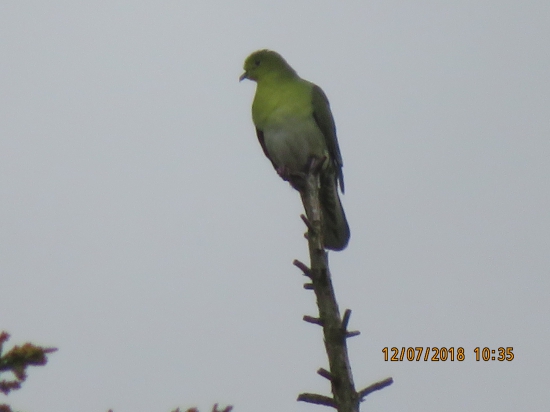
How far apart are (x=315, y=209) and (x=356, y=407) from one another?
1143 millimetres

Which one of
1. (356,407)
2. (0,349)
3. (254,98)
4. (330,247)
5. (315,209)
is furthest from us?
(254,98)

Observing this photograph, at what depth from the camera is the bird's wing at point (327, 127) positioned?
266 inches

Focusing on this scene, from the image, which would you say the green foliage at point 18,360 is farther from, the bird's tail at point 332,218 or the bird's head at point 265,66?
the bird's head at point 265,66

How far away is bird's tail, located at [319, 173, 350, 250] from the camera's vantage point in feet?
21.0

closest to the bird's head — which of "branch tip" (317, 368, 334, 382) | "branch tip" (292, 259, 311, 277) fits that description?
"branch tip" (292, 259, 311, 277)

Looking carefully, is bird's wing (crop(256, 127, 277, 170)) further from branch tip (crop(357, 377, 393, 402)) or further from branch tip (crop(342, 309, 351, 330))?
branch tip (crop(357, 377, 393, 402))

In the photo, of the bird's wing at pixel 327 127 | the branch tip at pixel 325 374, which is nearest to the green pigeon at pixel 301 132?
the bird's wing at pixel 327 127

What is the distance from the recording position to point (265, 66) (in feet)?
23.5

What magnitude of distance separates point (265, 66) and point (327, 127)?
864mm

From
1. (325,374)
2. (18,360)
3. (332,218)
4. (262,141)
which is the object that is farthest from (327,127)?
(18,360)

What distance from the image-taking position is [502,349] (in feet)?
24.6

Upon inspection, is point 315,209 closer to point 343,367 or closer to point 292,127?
point 343,367

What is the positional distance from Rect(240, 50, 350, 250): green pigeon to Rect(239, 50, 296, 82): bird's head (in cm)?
1

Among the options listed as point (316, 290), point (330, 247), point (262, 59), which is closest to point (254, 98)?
point (262, 59)
